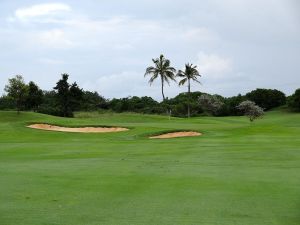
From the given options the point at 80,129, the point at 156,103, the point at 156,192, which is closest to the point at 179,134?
the point at 80,129

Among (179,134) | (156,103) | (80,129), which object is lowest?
(179,134)

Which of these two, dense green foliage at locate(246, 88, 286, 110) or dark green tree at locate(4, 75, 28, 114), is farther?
dense green foliage at locate(246, 88, 286, 110)

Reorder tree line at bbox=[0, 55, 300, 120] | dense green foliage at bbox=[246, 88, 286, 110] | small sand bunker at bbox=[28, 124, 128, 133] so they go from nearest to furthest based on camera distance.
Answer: small sand bunker at bbox=[28, 124, 128, 133]
tree line at bbox=[0, 55, 300, 120]
dense green foliage at bbox=[246, 88, 286, 110]

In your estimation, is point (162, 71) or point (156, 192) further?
point (162, 71)

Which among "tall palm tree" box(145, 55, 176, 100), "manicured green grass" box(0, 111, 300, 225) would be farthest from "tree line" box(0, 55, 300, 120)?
"manicured green grass" box(0, 111, 300, 225)

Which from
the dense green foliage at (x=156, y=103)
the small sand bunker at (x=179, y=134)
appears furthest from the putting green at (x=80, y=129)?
the dense green foliage at (x=156, y=103)

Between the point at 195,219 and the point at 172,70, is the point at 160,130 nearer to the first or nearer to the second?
the point at 195,219

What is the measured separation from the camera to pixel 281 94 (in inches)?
4523

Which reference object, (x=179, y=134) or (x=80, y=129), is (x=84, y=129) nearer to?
(x=80, y=129)

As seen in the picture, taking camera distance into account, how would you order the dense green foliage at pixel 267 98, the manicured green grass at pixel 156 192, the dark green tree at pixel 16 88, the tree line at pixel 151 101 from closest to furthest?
the manicured green grass at pixel 156 192
the dark green tree at pixel 16 88
the tree line at pixel 151 101
the dense green foliage at pixel 267 98

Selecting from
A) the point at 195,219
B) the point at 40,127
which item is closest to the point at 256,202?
the point at 195,219

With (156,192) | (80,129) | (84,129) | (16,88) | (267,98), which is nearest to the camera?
(156,192)

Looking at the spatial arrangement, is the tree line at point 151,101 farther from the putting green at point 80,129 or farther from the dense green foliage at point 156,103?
the putting green at point 80,129

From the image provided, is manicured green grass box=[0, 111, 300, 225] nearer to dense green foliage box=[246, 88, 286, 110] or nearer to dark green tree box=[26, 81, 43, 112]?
dark green tree box=[26, 81, 43, 112]
